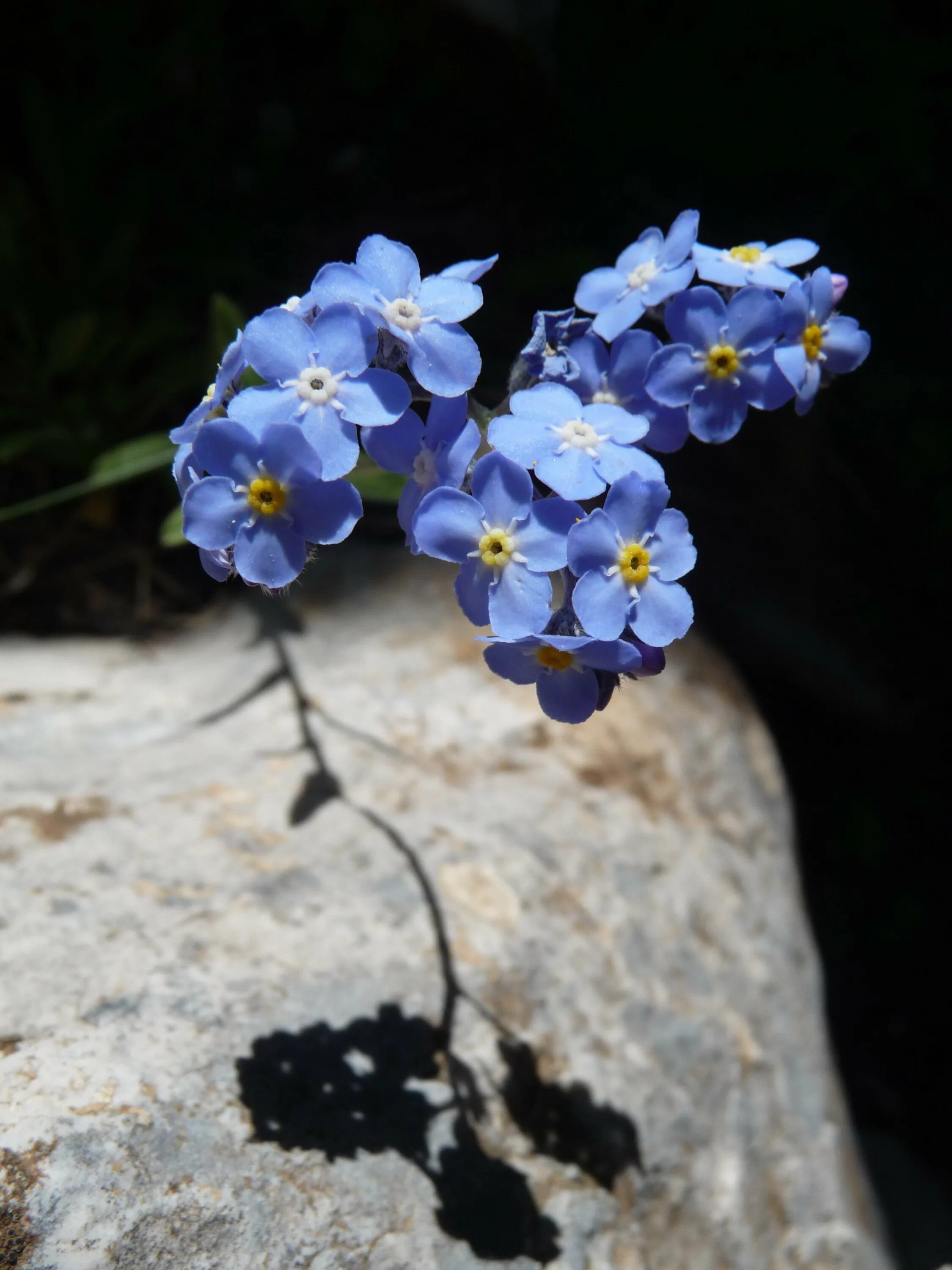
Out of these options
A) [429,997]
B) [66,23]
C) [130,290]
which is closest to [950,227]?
[130,290]

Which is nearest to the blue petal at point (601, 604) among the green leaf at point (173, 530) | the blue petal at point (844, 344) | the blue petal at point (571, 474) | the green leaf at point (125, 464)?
the blue petal at point (571, 474)

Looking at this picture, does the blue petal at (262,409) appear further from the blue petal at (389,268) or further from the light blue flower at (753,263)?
the light blue flower at (753,263)

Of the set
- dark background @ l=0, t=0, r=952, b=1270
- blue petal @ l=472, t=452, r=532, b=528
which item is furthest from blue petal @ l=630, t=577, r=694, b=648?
dark background @ l=0, t=0, r=952, b=1270

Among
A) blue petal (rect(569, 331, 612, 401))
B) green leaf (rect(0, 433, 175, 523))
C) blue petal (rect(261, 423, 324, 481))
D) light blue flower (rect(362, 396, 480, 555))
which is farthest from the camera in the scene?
green leaf (rect(0, 433, 175, 523))

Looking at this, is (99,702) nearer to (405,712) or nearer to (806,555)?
(405,712)

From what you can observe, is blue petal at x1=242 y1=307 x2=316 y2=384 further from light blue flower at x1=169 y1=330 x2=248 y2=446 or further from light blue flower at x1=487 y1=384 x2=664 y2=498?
light blue flower at x1=487 y1=384 x2=664 y2=498

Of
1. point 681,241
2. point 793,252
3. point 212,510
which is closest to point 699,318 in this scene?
point 681,241
